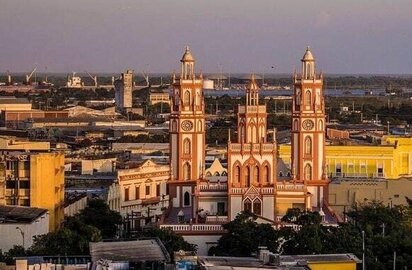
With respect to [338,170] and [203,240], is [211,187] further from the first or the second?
[338,170]

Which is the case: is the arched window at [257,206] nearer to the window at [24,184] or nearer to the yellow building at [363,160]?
the window at [24,184]

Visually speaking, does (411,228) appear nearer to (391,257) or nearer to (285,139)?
(391,257)

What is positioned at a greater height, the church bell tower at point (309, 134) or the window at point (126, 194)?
the church bell tower at point (309, 134)

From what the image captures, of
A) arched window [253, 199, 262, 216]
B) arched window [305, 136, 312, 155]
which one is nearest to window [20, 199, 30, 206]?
arched window [253, 199, 262, 216]

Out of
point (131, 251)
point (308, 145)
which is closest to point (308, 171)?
point (308, 145)

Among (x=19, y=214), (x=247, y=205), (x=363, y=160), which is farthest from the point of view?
(x=363, y=160)

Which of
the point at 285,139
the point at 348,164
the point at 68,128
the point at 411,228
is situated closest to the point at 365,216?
the point at 411,228

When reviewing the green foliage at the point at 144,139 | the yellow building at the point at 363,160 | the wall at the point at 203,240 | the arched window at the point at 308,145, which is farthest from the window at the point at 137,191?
the green foliage at the point at 144,139
